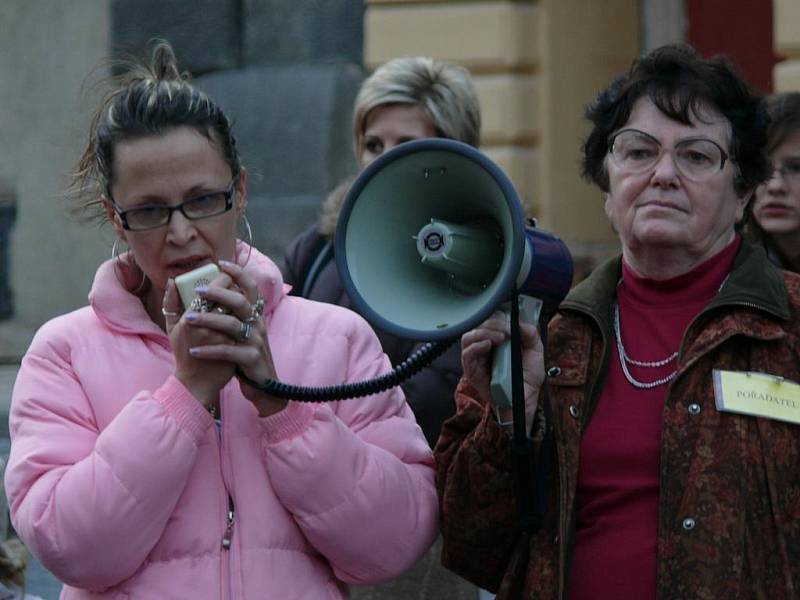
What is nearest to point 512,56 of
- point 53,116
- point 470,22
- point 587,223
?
point 470,22

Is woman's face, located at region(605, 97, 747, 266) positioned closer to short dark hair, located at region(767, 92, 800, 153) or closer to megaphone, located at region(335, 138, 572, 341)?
megaphone, located at region(335, 138, 572, 341)

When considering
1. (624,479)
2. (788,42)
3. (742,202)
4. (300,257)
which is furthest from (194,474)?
(788,42)

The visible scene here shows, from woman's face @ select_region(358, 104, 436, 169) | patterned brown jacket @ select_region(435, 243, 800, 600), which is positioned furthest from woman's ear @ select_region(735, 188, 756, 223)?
woman's face @ select_region(358, 104, 436, 169)

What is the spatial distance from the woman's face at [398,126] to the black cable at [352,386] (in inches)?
62.0

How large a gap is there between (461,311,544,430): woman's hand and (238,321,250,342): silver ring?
389 millimetres

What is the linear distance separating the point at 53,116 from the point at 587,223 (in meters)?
3.25

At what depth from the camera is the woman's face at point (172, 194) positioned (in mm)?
2926

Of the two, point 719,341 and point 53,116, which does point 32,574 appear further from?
point 53,116

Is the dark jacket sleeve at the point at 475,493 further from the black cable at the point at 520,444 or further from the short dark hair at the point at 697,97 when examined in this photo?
the short dark hair at the point at 697,97

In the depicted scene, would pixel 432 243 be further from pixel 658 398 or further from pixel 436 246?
pixel 658 398

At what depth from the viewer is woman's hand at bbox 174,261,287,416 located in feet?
9.08

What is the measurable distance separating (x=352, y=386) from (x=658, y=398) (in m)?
0.62

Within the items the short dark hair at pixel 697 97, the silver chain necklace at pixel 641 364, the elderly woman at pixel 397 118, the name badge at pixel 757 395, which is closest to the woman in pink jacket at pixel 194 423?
the silver chain necklace at pixel 641 364

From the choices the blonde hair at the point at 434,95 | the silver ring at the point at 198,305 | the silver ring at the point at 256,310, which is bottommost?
the silver ring at the point at 256,310
